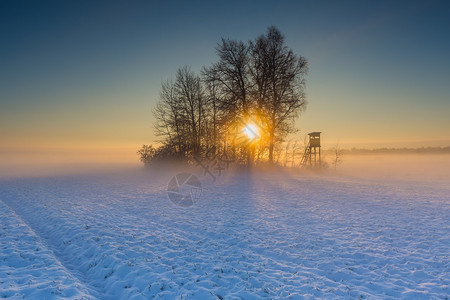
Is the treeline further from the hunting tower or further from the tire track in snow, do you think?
the tire track in snow

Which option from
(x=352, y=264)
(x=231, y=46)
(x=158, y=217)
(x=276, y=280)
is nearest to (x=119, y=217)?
(x=158, y=217)

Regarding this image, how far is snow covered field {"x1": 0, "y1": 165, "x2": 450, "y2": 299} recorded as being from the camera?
5.88 metres

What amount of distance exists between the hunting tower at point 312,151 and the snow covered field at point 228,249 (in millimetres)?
18560

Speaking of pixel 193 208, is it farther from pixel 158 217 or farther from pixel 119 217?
pixel 119 217

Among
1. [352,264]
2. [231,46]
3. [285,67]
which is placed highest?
[231,46]

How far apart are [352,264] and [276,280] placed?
279 cm

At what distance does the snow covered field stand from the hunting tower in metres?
18.6

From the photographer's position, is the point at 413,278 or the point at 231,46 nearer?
the point at 413,278

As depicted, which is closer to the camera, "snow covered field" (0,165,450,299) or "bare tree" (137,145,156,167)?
"snow covered field" (0,165,450,299)

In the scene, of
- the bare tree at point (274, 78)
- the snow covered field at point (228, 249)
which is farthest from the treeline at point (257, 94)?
the snow covered field at point (228, 249)

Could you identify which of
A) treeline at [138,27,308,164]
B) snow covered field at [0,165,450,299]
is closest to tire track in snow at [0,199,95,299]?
snow covered field at [0,165,450,299]

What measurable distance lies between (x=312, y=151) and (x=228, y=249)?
29.2 m

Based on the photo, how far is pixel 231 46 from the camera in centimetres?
2769

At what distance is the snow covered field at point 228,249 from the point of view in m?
5.88
